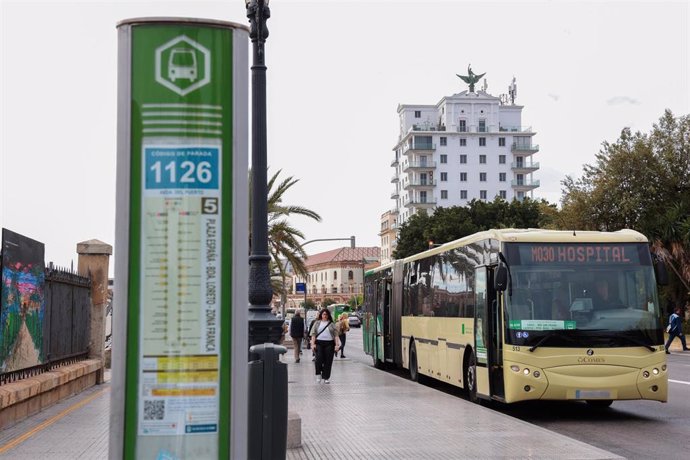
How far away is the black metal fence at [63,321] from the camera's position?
46.4ft

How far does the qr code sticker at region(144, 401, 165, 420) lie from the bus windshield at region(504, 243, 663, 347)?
9.20 m

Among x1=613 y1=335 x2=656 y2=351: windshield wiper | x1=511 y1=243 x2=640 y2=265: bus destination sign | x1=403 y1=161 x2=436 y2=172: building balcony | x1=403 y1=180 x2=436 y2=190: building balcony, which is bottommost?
x1=613 y1=335 x2=656 y2=351: windshield wiper

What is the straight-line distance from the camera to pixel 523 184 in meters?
132

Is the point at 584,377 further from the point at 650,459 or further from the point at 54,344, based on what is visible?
the point at 54,344

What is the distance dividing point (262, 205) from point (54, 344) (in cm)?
673

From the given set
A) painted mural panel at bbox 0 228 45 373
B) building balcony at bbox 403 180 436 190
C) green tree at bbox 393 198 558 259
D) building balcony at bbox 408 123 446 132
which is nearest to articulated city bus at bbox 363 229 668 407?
painted mural panel at bbox 0 228 45 373

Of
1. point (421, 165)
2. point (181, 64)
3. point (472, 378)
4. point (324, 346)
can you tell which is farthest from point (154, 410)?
point (421, 165)

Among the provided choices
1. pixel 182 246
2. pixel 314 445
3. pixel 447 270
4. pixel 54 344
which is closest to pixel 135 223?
pixel 182 246

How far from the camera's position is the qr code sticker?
5.12m

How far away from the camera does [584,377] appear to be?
1333 centimetres

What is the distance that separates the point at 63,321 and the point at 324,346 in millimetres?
6134

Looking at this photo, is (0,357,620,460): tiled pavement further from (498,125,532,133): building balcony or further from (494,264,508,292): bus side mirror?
(498,125,532,133): building balcony

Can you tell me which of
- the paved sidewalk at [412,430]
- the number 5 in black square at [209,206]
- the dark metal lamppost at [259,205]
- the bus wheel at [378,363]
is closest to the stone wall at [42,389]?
the dark metal lamppost at [259,205]

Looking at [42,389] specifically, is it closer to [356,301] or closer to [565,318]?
[565,318]
